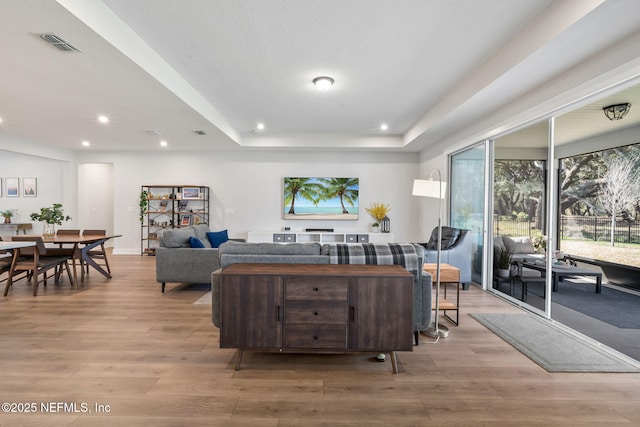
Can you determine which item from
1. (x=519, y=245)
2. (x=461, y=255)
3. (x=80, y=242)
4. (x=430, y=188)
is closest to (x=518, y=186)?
(x=519, y=245)

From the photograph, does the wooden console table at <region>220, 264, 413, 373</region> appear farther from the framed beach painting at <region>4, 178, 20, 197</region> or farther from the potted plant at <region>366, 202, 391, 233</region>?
the framed beach painting at <region>4, 178, 20, 197</region>

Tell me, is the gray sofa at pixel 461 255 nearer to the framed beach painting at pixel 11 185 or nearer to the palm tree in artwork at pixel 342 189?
the palm tree in artwork at pixel 342 189

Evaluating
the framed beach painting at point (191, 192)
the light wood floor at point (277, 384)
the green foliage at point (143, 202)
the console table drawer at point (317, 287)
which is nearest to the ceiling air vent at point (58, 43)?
the light wood floor at point (277, 384)

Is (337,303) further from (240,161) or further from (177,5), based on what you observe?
(240,161)

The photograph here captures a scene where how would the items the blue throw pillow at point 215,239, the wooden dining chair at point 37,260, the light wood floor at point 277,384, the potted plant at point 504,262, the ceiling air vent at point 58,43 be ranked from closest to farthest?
1. the light wood floor at point 277,384
2. the ceiling air vent at point 58,43
3. the wooden dining chair at point 37,260
4. the potted plant at point 504,262
5. the blue throw pillow at point 215,239

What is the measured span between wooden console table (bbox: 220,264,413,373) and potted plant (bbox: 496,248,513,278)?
2.86 metres

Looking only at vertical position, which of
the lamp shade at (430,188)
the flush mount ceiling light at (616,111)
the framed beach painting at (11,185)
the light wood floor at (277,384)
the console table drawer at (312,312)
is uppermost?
the flush mount ceiling light at (616,111)

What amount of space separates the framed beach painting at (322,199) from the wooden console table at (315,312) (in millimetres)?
5186

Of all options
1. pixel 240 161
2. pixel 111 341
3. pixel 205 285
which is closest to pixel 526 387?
pixel 111 341

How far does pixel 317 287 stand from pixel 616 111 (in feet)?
11.2

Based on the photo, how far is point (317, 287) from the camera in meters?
2.23

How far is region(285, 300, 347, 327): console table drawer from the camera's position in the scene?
2229mm

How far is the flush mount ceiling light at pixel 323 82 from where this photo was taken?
366 cm

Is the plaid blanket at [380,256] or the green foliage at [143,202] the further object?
the green foliage at [143,202]
